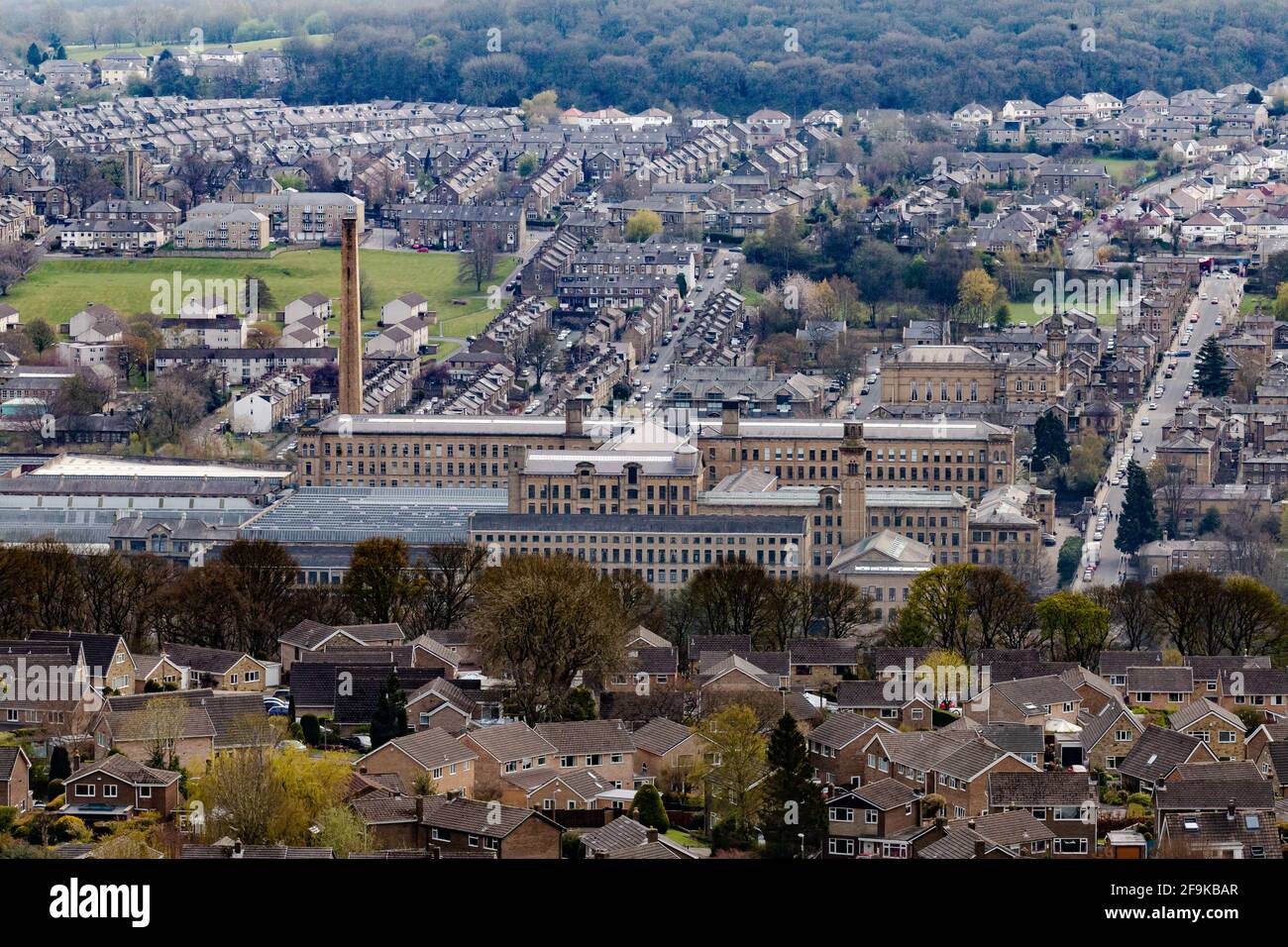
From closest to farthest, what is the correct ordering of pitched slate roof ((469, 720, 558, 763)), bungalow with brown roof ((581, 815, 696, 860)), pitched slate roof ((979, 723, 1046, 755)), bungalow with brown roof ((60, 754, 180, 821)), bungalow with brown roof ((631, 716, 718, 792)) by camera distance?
bungalow with brown roof ((581, 815, 696, 860)), bungalow with brown roof ((60, 754, 180, 821)), pitched slate roof ((469, 720, 558, 763)), bungalow with brown roof ((631, 716, 718, 792)), pitched slate roof ((979, 723, 1046, 755))

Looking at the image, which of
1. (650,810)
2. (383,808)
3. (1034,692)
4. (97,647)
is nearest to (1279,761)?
(1034,692)

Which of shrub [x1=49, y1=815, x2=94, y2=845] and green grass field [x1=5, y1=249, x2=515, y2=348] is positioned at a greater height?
green grass field [x1=5, y1=249, x2=515, y2=348]

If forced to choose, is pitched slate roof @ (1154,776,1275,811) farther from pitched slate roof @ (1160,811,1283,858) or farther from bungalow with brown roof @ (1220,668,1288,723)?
bungalow with brown roof @ (1220,668,1288,723)

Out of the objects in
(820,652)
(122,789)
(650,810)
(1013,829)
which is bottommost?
(820,652)

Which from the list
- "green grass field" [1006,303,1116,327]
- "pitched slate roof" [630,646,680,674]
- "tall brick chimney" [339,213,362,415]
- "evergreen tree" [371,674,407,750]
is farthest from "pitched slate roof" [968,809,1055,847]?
"green grass field" [1006,303,1116,327]

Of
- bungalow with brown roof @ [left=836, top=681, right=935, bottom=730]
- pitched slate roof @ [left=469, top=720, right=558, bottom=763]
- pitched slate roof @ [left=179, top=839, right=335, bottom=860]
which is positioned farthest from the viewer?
bungalow with brown roof @ [left=836, top=681, right=935, bottom=730]

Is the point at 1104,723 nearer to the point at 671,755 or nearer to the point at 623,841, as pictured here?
the point at 671,755
